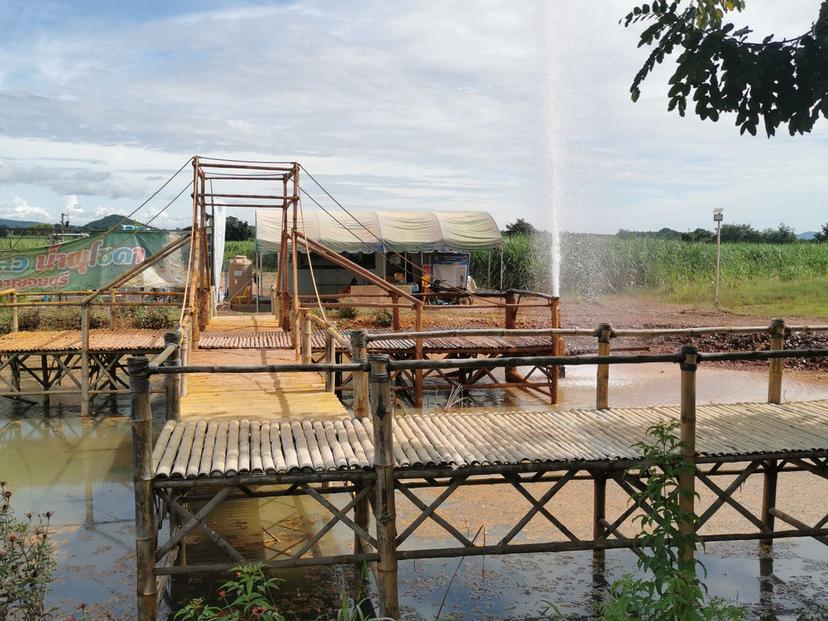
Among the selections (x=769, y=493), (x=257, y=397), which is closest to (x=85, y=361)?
(x=257, y=397)

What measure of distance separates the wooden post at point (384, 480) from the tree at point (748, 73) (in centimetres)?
270

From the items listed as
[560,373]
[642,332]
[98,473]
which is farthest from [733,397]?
[98,473]

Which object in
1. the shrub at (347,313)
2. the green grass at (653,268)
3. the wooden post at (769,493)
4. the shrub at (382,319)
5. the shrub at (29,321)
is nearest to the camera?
the wooden post at (769,493)

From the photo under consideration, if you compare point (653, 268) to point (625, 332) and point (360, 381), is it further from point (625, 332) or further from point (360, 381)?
point (360, 381)

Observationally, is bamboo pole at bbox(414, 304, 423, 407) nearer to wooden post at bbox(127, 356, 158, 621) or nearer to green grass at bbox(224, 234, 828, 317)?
wooden post at bbox(127, 356, 158, 621)

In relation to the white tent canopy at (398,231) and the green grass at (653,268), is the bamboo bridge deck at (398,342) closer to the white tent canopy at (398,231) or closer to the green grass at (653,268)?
the white tent canopy at (398,231)

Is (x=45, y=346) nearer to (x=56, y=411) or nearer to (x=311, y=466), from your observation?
(x=56, y=411)

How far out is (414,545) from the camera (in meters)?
7.33

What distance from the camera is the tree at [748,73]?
516 centimetres

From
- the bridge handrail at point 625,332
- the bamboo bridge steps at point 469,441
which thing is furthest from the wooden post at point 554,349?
the bamboo bridge steps at point 469,441

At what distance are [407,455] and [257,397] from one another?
3.11 meters

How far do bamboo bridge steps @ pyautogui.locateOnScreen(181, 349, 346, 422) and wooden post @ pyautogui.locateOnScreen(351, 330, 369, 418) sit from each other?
465 millimetres

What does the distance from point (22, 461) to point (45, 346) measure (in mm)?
2762

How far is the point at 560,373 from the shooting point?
1609 cm
